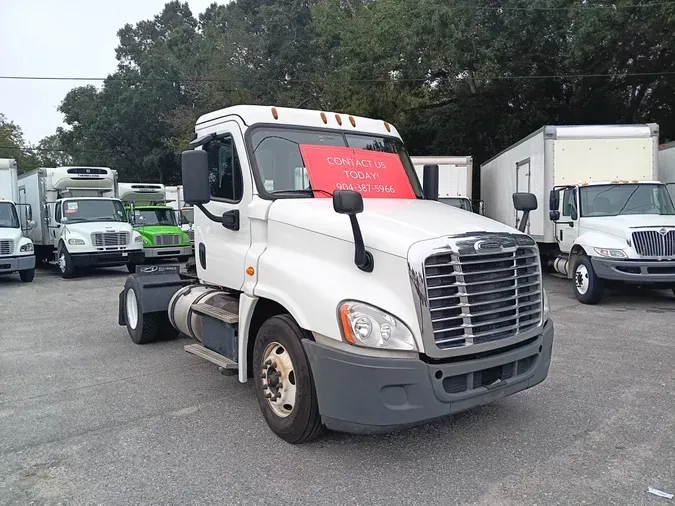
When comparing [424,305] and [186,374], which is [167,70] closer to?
[186,374]

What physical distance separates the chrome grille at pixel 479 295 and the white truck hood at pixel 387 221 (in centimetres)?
23

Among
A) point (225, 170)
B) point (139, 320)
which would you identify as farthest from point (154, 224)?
point (225, 170)

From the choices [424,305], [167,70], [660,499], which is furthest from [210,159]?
[167,70]

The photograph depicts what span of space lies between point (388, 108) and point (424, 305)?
22113mm

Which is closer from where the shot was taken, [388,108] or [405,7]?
[405,7]

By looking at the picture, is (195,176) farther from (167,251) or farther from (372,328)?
(167,251)

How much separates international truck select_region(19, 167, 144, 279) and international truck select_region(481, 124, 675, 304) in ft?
35.3

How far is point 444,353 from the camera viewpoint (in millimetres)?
3688

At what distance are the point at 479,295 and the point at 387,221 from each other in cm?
82

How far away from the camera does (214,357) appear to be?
5.12 m

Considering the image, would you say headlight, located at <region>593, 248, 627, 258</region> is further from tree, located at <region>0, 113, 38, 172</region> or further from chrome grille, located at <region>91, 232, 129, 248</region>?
tree, located at <region>0, 113, 38, 172</region>

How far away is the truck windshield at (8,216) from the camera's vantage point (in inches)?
593

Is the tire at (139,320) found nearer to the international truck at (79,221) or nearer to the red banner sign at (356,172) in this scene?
the red banner sign at (356,172)

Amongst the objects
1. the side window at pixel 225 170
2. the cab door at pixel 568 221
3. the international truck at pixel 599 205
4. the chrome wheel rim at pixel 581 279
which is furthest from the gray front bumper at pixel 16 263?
the chrome wheel rim at pixel 581 279
